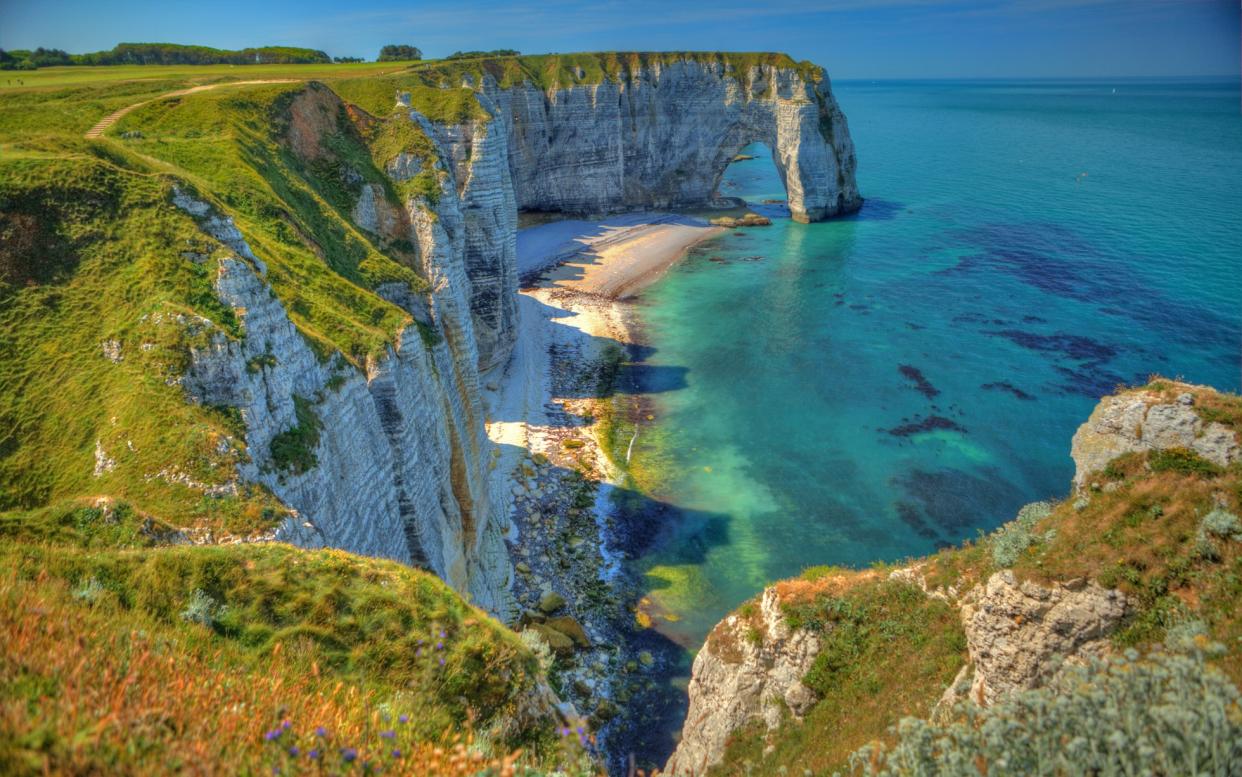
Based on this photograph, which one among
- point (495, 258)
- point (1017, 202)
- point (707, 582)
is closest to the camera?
point (707, 582)

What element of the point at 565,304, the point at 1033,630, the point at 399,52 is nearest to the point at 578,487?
the point at 1033,630

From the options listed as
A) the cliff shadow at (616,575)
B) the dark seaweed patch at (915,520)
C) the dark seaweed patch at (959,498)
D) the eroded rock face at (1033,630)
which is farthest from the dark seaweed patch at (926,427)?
the eroded rock face at (1033,630)

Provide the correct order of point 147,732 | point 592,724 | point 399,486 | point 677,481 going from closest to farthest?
point 147,732, point 399,486, point 592,724, point 677,481

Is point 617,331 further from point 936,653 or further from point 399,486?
point 936,653

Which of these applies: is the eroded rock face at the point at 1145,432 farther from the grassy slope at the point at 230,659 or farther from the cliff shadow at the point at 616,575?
the cliff shadow at the point at 616,575

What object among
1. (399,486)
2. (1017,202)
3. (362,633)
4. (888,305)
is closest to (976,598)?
(362,633)

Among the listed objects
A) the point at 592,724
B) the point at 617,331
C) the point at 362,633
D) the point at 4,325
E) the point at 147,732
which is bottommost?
the point at 592,724
